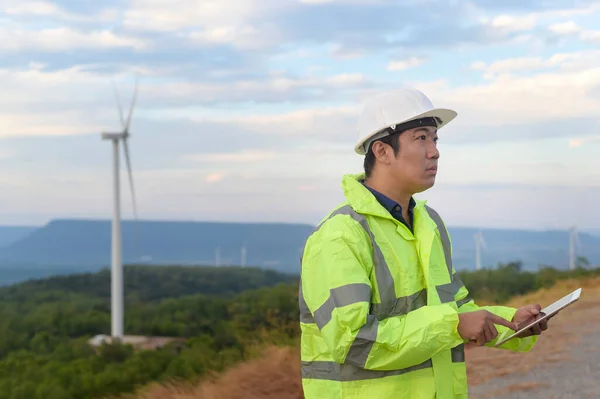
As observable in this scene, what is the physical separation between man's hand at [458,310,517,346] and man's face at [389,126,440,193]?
2.02 feet

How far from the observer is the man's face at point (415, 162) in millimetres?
3328

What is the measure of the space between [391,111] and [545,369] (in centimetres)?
634

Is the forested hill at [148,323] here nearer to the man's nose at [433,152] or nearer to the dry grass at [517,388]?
the dry grass at [517,388]

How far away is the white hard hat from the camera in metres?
3.35

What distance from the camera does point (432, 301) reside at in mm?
3229

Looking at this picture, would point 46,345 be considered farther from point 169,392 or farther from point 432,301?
point 432,301

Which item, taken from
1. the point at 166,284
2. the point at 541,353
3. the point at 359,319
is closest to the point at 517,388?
the point at 541,353

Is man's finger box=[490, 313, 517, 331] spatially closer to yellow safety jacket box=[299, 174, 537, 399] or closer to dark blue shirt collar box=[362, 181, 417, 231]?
yellow safety jacket box=[299, 174, 537, 399]

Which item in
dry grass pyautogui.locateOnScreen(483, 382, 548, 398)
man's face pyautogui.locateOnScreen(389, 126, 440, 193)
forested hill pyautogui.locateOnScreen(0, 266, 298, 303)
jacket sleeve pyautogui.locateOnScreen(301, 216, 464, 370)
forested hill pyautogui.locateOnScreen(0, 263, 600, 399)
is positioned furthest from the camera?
forested hill pyautogui.locateOnScreen(0, 266, 298, 303)

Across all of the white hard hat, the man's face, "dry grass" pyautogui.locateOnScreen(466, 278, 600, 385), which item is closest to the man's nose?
the man's face

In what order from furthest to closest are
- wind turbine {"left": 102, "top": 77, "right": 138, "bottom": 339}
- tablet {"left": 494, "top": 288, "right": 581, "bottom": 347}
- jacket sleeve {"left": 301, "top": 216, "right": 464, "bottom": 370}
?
wind turbine {"left": 102, "top": 77, "right": 138, "bottom": 339}
tablet {"left": 494, "top": 288, "right": 581, "bottom": 347}
jacket sleeve {"left": 301, "top": 216, "right": 464, "bottom": 370}

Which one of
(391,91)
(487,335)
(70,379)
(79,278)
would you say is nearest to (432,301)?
(487,335)

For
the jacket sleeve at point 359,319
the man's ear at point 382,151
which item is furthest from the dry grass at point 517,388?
the jacket sleeve at point 359,319

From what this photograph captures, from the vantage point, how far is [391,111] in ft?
11.0
